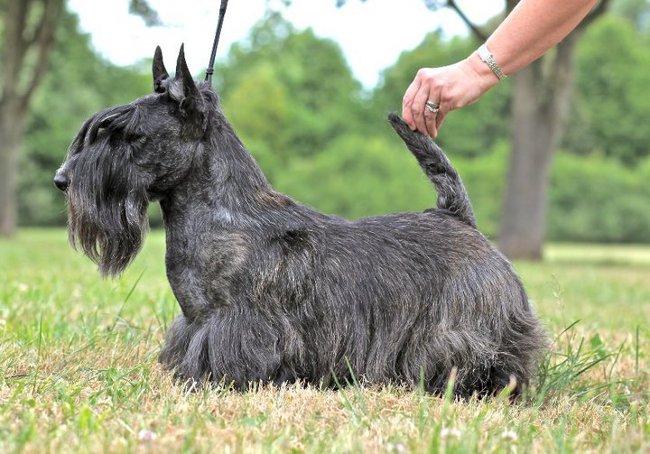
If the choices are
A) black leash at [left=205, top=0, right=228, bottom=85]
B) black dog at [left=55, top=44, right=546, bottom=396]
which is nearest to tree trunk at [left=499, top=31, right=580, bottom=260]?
black dog at [left=55, top=44, right=546, bottom=396]

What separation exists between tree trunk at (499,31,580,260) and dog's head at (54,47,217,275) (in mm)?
11824

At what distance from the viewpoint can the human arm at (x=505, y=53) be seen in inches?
103

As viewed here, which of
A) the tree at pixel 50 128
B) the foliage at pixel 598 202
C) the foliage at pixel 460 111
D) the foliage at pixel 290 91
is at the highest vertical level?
the tree at pixel 50 128

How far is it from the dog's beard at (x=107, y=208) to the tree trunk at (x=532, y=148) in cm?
1180

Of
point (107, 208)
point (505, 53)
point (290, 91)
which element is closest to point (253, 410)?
point (107, 208)

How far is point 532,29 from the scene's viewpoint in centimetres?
265

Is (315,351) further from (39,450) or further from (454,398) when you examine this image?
(39,450)

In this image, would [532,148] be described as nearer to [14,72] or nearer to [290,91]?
[14,72]

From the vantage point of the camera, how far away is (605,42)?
38.6m

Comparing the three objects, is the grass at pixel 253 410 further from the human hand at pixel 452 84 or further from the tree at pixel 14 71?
the tree at pixel 14 71

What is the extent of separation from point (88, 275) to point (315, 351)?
15.7ft

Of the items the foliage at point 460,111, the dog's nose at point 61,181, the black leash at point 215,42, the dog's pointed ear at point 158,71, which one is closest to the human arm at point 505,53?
the black leash at point 215,42

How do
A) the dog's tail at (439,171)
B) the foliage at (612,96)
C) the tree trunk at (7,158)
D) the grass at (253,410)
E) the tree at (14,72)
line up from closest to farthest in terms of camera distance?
the grass at (253,410) < the dog's tail at (439,171) < the tree at (14,72) < the tree trunk at (7,158) < the foliage at (612,96)

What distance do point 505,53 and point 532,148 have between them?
1156cm
